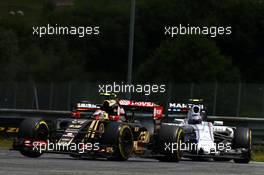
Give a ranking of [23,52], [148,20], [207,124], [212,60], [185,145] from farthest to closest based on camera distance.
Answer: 1. [148,20]
2. [23,52]
3. [212,60]
4. [207,124]
5. [185,145]

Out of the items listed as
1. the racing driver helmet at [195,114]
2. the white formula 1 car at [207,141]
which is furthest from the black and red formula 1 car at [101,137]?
the racing driver helmet at [195,114]

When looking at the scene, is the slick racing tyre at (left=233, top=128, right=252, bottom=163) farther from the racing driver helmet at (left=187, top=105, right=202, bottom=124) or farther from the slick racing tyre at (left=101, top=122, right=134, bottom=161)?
the slick racing tyre at (left=101, top=122, right=134, bottom=161)

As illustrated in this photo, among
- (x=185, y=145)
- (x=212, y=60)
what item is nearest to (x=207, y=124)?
(x=185, y=145)

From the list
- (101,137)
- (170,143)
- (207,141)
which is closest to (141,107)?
(170,143)

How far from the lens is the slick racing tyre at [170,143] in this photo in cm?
2102

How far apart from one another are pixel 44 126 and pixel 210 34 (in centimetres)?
4317

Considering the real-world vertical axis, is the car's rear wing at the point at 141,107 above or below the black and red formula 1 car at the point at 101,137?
above

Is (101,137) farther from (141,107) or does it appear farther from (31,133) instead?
(141,107)

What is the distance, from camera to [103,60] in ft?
217

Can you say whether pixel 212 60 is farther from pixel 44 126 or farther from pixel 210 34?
pixel 44 126

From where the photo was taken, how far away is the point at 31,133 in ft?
66.6

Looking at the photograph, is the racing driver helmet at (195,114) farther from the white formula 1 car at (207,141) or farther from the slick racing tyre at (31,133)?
the slick racing tyre at (31,133)

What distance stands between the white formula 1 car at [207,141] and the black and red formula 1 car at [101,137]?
1.78 meters

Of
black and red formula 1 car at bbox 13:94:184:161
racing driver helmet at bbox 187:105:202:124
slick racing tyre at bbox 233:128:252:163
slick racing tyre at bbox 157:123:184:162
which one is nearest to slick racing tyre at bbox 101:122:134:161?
black and red formula 1 car at bbox 13:94:184:161
